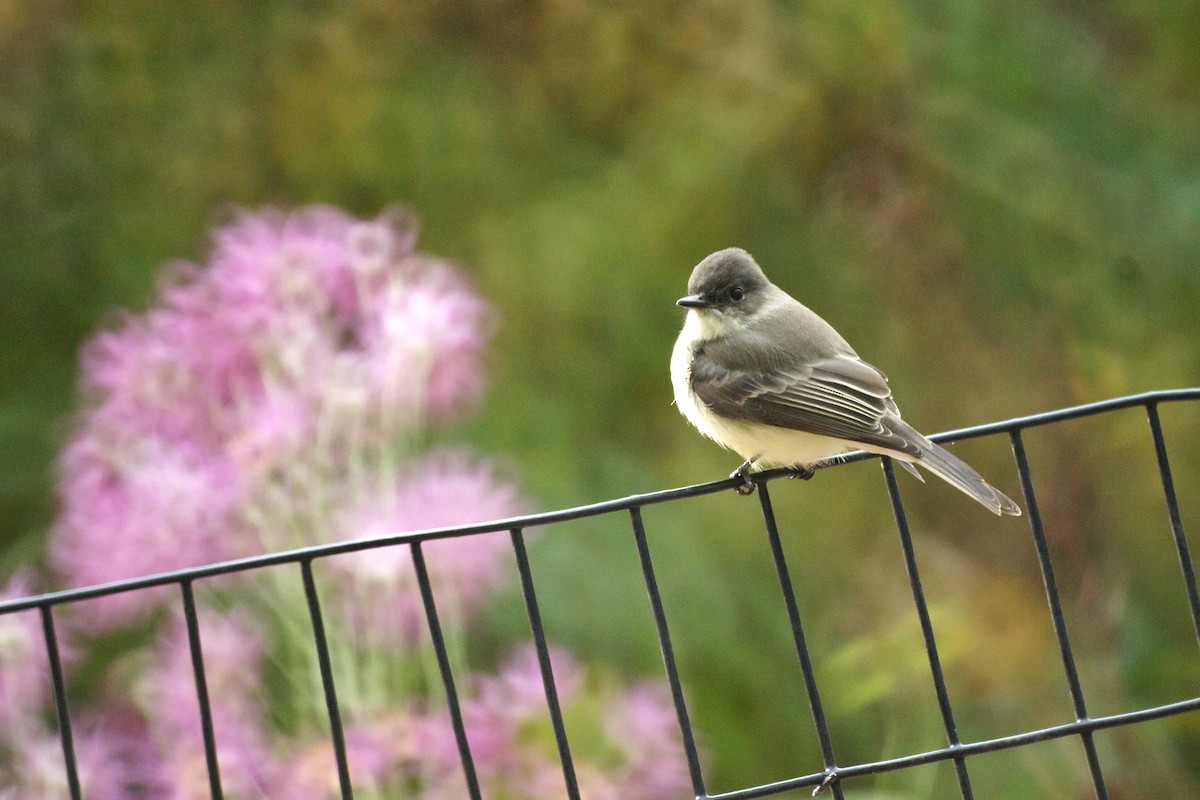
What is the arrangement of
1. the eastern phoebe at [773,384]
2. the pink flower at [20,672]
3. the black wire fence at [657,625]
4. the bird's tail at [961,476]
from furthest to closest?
the pink flower at [20,672] < the eastern phoebe at [773,384] < the bird's tail at [961,476] < the black wire fence at [657,625]

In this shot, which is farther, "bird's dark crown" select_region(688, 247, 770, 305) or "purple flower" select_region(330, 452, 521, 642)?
"bird's dark crown" select_region(688, 247, 770, 305)

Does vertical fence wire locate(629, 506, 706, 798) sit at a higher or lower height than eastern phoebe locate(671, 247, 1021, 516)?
lower

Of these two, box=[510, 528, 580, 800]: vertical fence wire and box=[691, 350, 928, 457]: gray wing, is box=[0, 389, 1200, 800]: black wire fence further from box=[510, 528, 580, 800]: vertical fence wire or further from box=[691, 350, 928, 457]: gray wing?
box=[691, 350, 928, 457]: gray wing

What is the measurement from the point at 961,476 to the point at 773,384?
34 cm

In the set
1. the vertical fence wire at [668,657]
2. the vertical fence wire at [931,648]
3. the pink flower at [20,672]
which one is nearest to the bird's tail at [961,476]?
the vertical fence wire at [931,648]

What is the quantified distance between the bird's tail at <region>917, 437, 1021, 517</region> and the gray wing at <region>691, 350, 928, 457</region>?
4 centimetres

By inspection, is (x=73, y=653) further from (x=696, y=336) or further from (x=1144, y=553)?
(x=1144, y=553)

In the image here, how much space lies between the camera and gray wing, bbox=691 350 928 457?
1.42 meters

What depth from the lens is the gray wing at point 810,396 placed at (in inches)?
55.7

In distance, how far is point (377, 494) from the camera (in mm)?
1655

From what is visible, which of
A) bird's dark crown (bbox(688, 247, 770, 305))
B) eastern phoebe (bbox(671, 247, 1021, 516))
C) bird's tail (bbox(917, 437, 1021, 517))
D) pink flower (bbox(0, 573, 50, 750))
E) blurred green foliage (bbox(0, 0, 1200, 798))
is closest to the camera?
bird's tail (bbox(917, 437, 1021, 517))

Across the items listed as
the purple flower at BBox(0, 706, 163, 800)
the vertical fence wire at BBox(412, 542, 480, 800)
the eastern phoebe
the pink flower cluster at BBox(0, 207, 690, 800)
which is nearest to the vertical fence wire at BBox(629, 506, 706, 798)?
the vertical fence wire at BBox(412, 542, 480, 800)

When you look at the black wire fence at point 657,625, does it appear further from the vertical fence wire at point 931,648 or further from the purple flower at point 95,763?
the purple flower at point 95,763

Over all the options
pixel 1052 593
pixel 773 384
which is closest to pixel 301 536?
pixel 773 384
